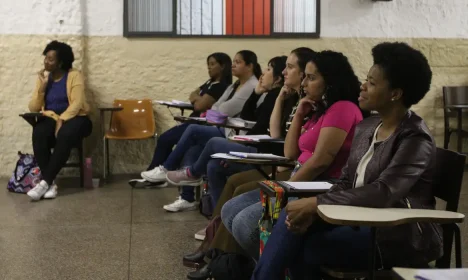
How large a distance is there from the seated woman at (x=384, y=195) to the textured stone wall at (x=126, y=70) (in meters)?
4.39

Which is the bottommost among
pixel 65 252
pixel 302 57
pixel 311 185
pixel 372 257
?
pixel 65 252

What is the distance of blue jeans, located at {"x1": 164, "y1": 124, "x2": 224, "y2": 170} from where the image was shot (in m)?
5.23

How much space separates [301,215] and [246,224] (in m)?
0.63

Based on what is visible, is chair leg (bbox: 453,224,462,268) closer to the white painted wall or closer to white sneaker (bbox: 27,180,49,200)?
white sneaker (bbox: 27,180,49,200)

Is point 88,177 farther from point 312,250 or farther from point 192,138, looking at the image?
point 312,250

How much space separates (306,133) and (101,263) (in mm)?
1414

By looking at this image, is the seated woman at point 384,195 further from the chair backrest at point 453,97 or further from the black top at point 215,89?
the chair backrest at point 453,97

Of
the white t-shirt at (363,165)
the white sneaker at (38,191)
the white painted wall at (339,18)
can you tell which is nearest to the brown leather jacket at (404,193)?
the white t-shirt at (363,165)

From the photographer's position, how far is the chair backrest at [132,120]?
6.71 m

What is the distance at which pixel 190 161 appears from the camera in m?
5.23

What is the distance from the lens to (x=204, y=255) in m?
3.80

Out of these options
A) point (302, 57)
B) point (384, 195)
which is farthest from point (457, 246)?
point (302, 57)

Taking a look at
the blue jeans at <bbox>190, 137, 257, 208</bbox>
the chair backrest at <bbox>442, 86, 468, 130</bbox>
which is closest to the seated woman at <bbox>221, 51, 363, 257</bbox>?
the blue jeans at <bbox>190, 137, 257, 208</bbox>

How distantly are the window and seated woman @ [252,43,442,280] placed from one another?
440 centimetres
